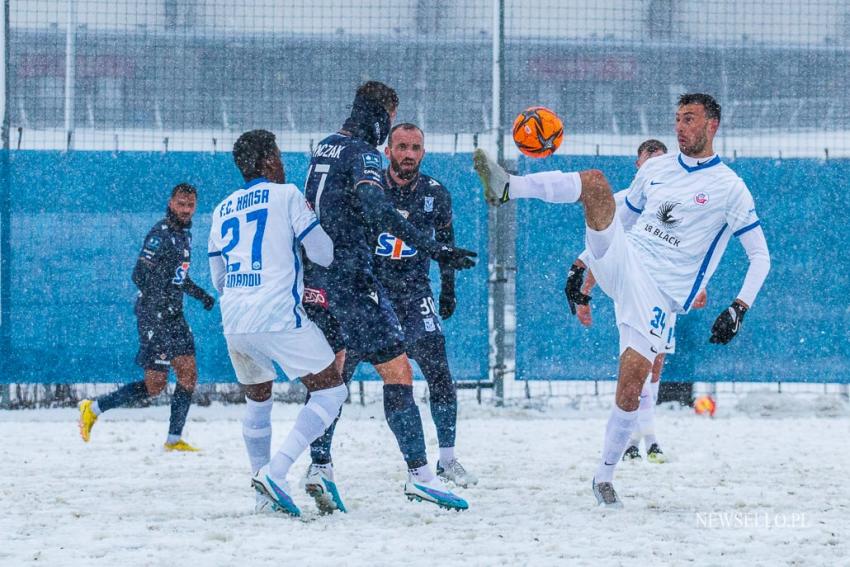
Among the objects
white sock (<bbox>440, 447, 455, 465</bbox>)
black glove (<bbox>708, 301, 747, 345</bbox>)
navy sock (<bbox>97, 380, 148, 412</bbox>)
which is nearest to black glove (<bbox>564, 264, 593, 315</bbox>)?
black glove (<bbox>708, 301, 747, 345</bbox>)

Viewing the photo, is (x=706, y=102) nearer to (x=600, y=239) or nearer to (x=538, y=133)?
(x=538, y=133)

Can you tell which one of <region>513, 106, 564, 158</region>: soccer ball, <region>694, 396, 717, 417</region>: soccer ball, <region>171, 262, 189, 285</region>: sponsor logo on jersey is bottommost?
<region>694, 396, 717, 417</region>: soccer ball

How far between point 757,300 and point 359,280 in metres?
6.08

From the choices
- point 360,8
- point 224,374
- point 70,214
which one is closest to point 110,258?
point 70,214

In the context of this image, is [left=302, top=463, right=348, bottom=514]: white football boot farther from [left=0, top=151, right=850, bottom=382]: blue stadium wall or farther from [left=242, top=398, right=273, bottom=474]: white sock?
[left=0, top=151, right=850, bottom=382]: blue stadium wall

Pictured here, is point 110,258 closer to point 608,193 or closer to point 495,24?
point 495,24

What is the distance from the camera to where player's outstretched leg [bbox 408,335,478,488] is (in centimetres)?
707

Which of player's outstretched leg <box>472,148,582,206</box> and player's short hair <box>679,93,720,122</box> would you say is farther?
player's short hair <box>679,93,720,122</box>

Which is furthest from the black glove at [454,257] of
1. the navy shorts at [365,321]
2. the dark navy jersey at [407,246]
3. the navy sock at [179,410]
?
the navy sock at [179,410]

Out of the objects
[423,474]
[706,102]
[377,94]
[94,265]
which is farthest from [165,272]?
[706,102]

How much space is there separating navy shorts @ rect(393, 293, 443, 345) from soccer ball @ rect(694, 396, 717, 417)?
4643 mm

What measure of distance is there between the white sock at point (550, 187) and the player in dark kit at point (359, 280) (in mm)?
696

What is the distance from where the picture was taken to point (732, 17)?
12359mm

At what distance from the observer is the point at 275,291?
18.2 feet
